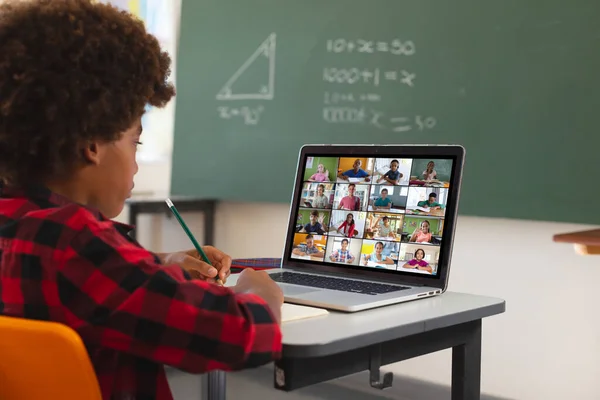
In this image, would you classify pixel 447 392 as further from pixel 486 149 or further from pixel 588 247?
pixel 588 247

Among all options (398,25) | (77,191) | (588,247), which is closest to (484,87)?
(398,25)

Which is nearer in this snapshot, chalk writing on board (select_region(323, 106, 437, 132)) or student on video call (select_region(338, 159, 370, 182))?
student on video call (select_region(338, 159, 370, 182))

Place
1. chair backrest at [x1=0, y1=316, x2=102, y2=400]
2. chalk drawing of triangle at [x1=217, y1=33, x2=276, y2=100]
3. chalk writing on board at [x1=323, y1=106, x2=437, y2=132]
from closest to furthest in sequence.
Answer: chair backrest at [x1=0, y1=316, x2=102, y2=400] → chalk writing on board at [x1=323, y1=106, x2=437, y2=132] → chalk drawing of triangle at [x1=217, y1=33, x2=276, y2=100]

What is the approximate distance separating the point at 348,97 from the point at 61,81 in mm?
2025

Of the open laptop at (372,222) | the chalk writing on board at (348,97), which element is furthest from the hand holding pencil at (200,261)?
the chalk writing on board at (348,97)

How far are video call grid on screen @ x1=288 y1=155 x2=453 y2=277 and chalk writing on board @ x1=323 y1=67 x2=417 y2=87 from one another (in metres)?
1.15

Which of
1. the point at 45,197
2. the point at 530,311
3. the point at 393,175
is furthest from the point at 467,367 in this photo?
the point at 530,311

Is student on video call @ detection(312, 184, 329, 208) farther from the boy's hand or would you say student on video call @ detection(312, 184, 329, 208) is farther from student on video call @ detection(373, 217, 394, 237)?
the boy's hand

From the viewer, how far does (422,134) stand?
2.72 metres

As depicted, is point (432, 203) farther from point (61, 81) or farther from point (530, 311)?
point (530, 311)

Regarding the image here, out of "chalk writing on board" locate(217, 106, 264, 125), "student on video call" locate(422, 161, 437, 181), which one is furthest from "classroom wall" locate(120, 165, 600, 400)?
"student on video call" locate(422, 161, 437, 181)

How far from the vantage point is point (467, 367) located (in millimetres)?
1380

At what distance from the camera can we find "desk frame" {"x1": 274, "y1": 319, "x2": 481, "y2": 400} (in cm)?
109

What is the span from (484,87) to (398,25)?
16.4 inches
